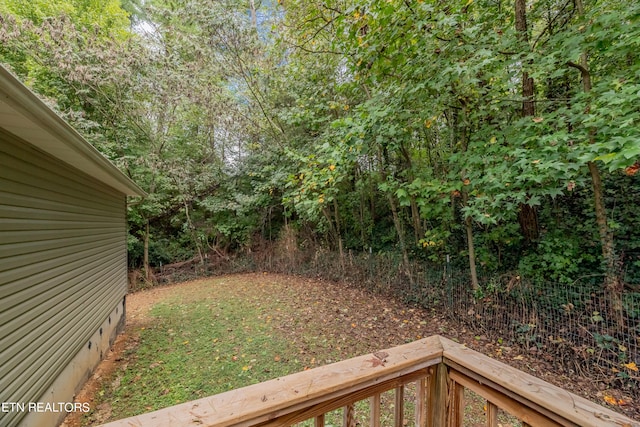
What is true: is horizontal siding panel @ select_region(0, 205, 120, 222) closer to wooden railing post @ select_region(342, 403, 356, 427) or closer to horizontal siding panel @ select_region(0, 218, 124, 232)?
horizontal siding panel @ select_region(0, 218, 124, 232)

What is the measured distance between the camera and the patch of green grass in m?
3.12

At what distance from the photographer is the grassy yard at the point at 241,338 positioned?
3.17m

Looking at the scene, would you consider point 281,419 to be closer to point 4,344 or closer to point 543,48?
point 4,344

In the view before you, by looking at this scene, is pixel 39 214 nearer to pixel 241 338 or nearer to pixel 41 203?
pixel 41 203

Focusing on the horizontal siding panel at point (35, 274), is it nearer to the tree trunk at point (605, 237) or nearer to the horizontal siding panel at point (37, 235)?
the horizontal siding panel at point (37, 235)

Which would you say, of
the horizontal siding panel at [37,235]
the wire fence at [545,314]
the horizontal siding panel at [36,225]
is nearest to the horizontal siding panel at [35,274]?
the horizontal siding panel at [37,235]

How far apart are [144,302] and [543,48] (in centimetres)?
958

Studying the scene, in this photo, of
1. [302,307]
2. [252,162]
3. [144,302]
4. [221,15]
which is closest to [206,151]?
[252,162]

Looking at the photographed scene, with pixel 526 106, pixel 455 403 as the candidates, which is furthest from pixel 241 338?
pixel 526 106

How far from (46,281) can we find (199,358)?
2116 millimetres

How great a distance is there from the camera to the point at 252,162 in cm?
907

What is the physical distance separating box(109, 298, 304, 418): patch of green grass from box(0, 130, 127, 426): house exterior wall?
0.61 metres

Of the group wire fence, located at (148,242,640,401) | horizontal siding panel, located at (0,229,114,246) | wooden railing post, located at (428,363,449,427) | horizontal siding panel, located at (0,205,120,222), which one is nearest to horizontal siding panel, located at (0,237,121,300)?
horizontal siding panel, located at (0,229,114,246)

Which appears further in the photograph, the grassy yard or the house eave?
the grassy yard
